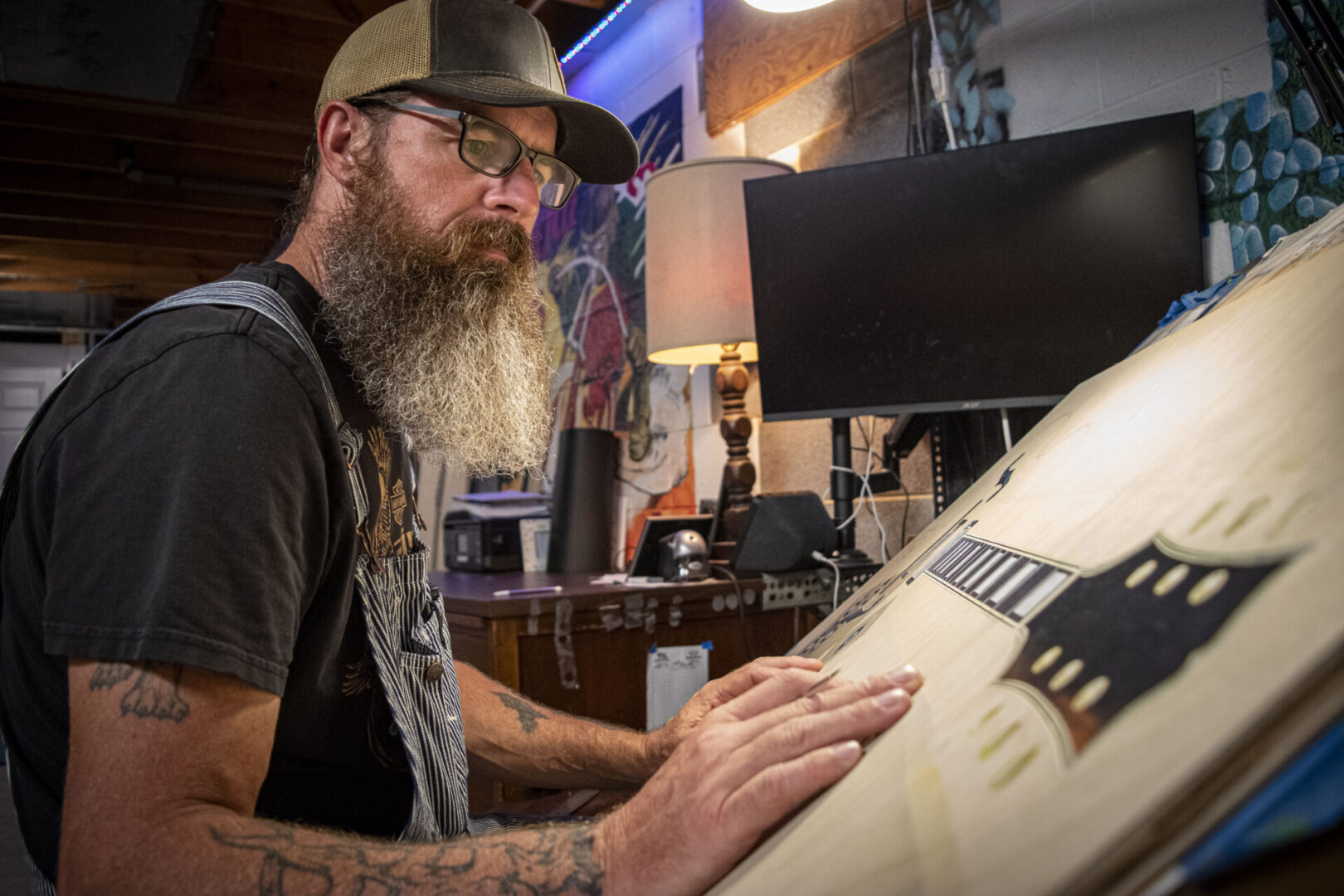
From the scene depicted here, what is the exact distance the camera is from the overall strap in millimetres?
732

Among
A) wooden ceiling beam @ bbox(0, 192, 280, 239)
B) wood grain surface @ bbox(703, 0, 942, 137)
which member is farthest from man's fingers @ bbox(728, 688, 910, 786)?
wooden ceiling beam @ bbox(0, 192, 280, 239)

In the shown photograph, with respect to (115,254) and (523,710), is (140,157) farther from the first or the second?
(523,710)

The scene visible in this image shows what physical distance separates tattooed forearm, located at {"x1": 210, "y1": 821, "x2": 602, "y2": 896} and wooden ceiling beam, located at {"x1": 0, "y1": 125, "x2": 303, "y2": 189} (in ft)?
13.2

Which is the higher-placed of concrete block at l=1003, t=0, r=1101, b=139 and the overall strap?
concrete block at l=1003, t=0, r=1101, b=139

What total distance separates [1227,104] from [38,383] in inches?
381

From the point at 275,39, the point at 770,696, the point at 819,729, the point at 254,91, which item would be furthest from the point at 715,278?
the point at 254,91

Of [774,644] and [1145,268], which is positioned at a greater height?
[1145,268]

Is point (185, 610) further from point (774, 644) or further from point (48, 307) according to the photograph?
point (48, 307)

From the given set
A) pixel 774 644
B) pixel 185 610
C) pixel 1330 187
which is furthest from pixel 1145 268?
pixel 185 610

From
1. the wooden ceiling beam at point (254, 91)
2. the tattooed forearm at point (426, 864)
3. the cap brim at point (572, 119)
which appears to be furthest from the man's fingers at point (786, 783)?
the wooden ceiling beam at point (254, 91)

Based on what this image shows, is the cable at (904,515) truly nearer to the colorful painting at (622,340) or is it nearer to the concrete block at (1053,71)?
the concrete block at (1053,71)

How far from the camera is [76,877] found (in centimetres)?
55

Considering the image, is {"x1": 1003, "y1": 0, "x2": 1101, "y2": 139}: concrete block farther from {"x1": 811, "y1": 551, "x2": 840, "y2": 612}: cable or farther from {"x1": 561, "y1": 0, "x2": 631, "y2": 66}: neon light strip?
{"x1": 561, "y1": 0, "x2": 631, "y2": 66}: neon light strip

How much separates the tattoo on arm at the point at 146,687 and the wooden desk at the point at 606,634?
91 centimetres
